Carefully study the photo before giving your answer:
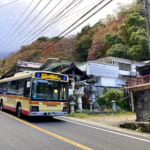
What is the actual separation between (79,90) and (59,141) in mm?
11429

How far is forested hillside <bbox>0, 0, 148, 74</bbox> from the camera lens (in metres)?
35.6

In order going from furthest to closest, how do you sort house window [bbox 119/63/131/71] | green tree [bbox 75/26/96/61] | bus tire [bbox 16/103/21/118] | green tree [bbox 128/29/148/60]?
green tree [bbox 75/26/96/61]
green tree [bbox 128/29/148/60]
house window [bbox 119/63/131/71]
bus tire [bbox 16/103/21/118]

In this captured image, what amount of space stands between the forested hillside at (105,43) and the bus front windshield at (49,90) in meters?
14.1

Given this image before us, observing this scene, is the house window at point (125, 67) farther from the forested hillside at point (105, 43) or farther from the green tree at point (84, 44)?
the green tree at point (84, 44)

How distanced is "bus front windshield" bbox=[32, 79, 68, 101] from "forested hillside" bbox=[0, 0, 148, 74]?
14.1m

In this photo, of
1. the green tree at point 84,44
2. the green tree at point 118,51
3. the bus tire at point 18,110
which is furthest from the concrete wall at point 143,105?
the green tree at point 84,44

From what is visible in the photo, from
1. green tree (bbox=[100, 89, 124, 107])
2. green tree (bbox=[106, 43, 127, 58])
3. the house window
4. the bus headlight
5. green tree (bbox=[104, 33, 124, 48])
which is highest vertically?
green tree (bbox=[104, 33, 124, 48])

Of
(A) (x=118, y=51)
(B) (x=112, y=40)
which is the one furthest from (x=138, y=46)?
(B) (x=112, y=40)

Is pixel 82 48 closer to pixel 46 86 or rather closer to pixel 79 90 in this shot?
pixel 79 90

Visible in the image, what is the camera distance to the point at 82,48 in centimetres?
5103

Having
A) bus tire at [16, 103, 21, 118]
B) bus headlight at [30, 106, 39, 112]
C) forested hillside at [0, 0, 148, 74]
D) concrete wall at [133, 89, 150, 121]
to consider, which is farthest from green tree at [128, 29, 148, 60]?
bus headlight at [30, 106, 39, 112]

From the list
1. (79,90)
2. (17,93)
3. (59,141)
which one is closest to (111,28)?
(79,90)

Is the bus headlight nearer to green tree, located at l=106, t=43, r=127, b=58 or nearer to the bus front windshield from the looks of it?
the bus front windshield

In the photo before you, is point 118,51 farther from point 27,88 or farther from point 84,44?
point 27,88
